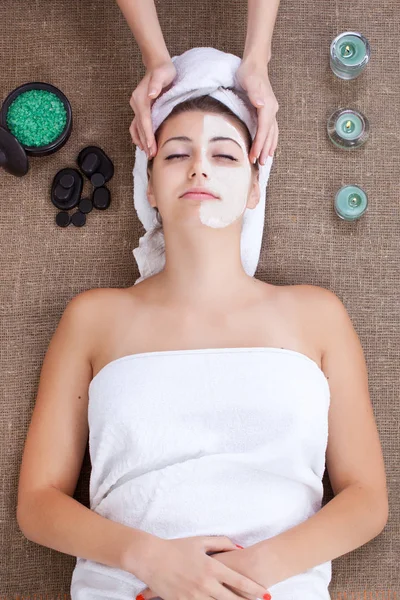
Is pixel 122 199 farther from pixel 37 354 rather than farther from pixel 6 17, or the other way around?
pixel 6 17

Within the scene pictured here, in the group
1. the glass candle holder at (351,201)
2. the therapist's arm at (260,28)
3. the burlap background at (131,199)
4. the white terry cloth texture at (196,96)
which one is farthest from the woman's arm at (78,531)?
the therapist's arm at (260,28)

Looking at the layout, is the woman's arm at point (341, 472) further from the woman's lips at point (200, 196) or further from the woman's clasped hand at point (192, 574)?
the woman's lips at point (200, 196)

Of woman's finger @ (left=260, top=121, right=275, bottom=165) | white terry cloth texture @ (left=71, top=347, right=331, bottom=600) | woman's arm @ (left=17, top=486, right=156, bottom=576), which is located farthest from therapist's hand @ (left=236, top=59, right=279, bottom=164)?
woman's arm @ (left=17, top=486, right=156, bottom=576)

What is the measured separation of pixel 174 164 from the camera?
170 cm

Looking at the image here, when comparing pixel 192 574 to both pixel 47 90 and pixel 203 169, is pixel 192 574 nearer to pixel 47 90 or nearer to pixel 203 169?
pixel 203 169

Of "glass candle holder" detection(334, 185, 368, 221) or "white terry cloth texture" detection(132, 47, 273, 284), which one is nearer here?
"white terry cloth texture" detection(132, 47, 273, 284)

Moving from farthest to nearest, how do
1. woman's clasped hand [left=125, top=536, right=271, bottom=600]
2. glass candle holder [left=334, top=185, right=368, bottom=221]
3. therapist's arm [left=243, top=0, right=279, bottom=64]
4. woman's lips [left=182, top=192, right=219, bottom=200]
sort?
glass candle holder [left=334, top=185, right=368, bottom=221]
therapist's arm [left=243, top=0, right=279, bottom=64]
woman's lips [left=182, top=192, right=219, bottom=200]
woman's clasped hand [left=125, top=536, right=271, bottom=600]

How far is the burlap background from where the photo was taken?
1899 millimetres

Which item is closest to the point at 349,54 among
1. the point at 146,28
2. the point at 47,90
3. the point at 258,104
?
the point at 258,104

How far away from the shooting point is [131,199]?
6.60ft

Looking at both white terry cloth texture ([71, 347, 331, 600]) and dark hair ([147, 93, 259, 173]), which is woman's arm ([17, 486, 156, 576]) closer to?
white terry cloth texture ([71, 347, 331, 600])

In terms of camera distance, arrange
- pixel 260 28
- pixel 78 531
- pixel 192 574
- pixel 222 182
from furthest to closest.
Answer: pixel 260 28
pixel 222 182
pixel 78 531
pixel 192 574

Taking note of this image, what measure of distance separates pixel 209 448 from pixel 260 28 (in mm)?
1020

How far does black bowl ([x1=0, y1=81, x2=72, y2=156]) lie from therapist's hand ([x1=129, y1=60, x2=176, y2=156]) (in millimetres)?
272
